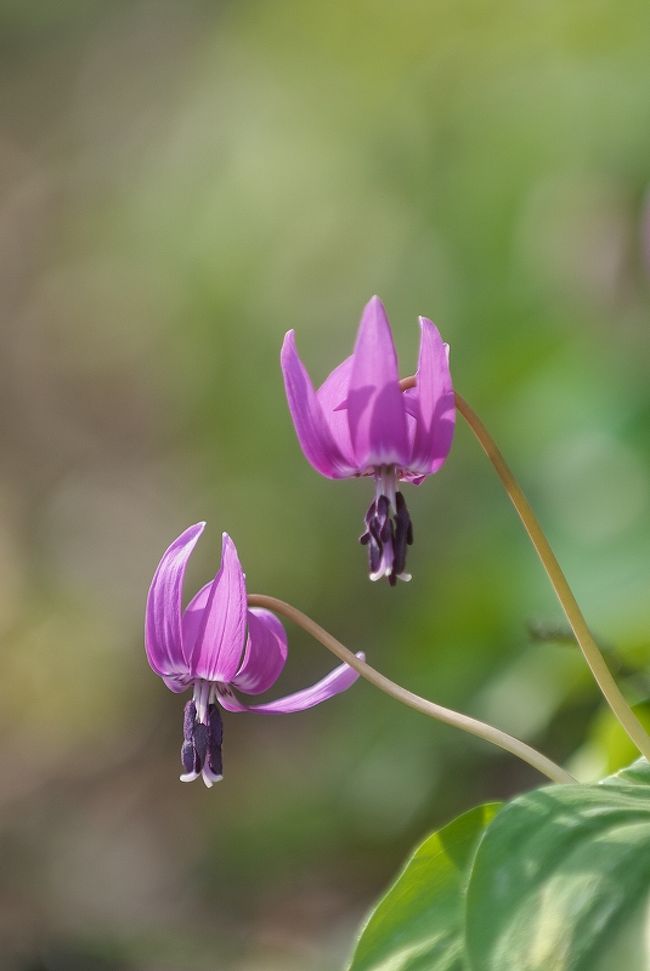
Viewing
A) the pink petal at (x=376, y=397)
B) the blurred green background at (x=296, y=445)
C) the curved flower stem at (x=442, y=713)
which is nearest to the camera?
the pink petal at (x=376, y=397)

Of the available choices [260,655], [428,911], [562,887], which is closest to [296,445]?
[260,655]

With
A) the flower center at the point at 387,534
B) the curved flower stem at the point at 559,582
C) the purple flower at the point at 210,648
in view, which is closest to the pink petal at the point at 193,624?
the purple flower at the point at 210,648

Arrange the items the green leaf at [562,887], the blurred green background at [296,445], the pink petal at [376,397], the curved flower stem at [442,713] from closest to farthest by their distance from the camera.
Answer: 1. the green leaf at [562,887]
2. the pink petal at [376,397]
3. the curved flower stem at [442,713]
4. the blurred green background at [296,445]

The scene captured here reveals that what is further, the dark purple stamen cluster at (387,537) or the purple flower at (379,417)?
the dark purple stamen cluster at (387,537)

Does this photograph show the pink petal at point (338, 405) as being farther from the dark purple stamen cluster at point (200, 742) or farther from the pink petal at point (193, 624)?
the dark purple stamen cluster at point (200, 742)

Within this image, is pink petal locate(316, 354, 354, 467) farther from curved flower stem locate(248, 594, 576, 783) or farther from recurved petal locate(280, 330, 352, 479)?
curved flower stem locate(248, 594, 576, 783)

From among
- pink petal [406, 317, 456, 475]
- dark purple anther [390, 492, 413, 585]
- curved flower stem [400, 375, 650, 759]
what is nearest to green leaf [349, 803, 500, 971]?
curved flower stem [400, 375, 650, 759]

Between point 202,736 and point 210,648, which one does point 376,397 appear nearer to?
point 210,648

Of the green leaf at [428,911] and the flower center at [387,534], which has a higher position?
the flower center at [387,534]

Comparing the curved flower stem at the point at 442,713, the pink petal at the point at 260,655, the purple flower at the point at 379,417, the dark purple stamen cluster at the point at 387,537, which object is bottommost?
the curved flower stem at the point at 442,713
